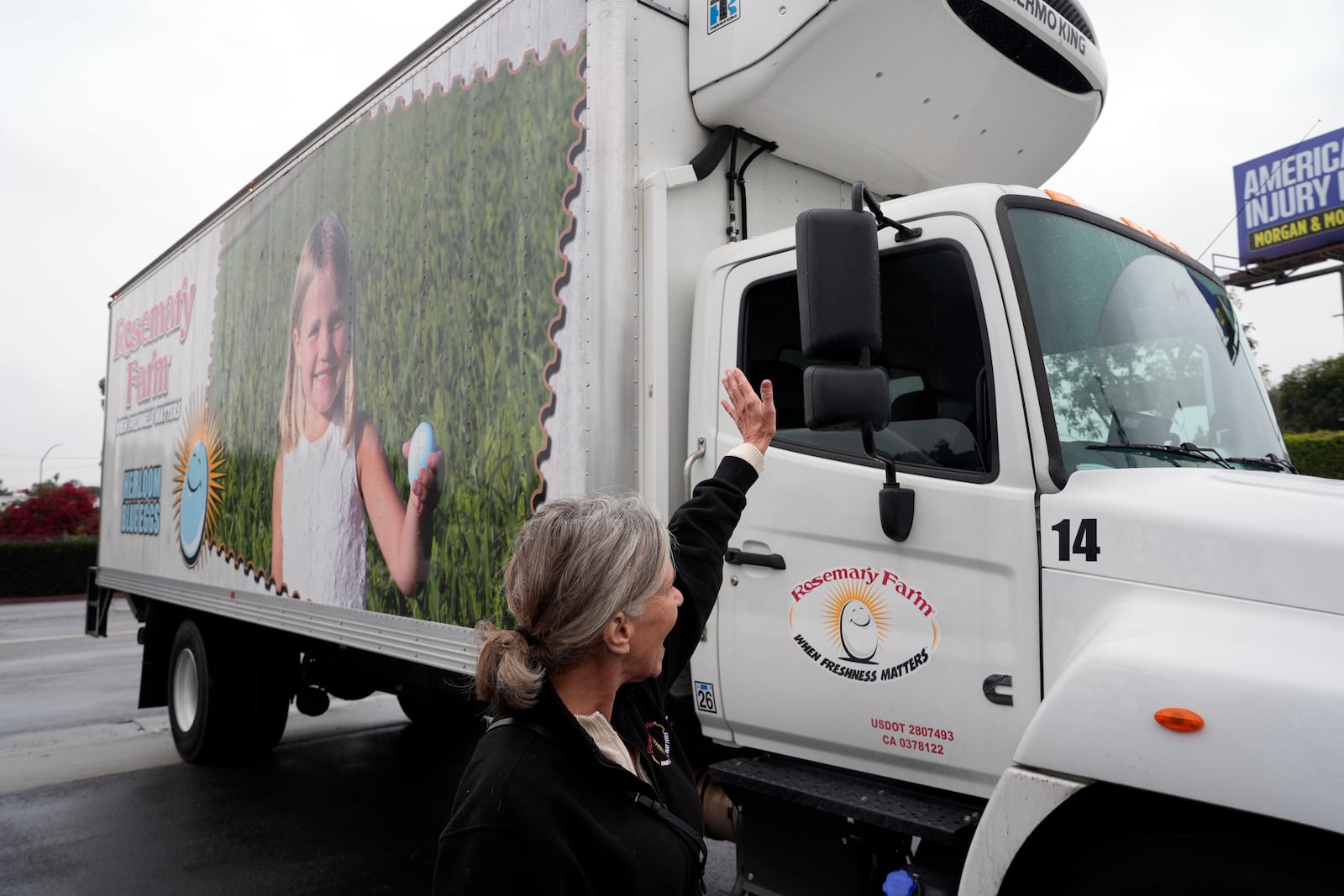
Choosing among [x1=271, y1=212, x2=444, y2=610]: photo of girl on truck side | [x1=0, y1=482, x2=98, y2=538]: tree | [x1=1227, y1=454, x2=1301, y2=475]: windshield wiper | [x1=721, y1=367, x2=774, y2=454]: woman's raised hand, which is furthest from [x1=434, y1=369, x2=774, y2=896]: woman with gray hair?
[x1=0, y1=482, x2=98, y2=538]: tree

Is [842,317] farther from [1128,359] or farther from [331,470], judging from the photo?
[331,470]

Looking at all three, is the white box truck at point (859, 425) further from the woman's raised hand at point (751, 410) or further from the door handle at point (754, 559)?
the woman's raised hand at point (751, 410)

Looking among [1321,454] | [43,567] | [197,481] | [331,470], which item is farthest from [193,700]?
[43,567]

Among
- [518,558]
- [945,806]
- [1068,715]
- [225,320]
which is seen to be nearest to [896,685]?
[945,806]

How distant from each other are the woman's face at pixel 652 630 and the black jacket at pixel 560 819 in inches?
5.3

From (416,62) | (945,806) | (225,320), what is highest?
(416,62)

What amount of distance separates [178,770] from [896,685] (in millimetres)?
5898

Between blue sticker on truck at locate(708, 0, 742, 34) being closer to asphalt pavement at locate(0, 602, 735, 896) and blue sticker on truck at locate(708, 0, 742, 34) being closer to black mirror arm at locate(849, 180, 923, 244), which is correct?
black mirror arm at locate(849, 180, 923, 244)

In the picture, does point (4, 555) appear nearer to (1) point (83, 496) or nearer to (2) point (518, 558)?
(1) point (83, 496)

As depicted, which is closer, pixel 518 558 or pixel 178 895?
pixel 518 558

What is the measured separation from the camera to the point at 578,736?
1.47 m

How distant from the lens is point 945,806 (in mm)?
2500

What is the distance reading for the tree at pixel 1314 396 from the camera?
23.6 metres

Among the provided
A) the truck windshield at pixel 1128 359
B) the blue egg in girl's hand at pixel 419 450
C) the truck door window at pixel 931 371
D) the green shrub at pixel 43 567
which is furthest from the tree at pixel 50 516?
the truck windshield at pixel 1128 359
